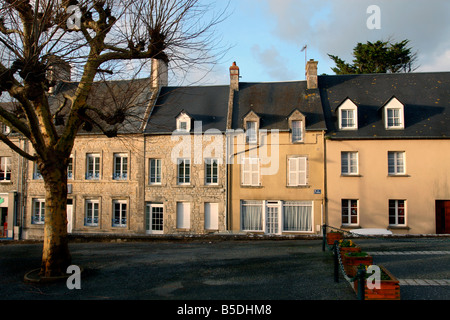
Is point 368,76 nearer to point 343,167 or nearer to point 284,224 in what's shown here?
point 343,167

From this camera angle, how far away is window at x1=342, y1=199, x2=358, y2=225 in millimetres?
20609

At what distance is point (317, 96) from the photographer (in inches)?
891

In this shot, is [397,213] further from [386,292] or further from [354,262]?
[386,292]

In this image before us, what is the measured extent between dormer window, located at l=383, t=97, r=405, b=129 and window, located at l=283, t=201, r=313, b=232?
250 inches

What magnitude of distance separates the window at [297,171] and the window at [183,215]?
6.09m

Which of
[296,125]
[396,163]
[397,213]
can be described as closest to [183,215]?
[296,125]

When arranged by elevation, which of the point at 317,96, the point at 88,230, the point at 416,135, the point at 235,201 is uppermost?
the point at 317,96

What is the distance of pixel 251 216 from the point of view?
21.4m

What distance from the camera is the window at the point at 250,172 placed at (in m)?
21.3

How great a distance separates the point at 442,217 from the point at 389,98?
707 cm

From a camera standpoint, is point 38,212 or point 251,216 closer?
point 251,216

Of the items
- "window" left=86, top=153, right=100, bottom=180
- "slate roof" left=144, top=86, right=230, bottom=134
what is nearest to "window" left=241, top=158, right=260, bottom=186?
"slate roof" left=144, top=86, right=230, bottom=134
